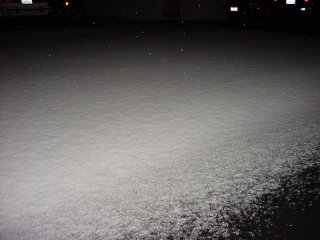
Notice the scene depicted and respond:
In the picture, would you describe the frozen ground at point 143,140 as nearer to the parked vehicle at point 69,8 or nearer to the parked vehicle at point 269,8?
the parked vehicle at point 269,8

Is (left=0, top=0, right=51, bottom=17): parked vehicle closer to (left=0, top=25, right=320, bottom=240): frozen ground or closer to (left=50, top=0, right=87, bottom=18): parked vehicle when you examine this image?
(left=50, top=0, right=87, bottom=18): parked vehicle

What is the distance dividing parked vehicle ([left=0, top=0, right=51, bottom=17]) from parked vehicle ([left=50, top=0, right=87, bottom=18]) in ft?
1.98

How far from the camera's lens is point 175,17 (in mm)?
22750

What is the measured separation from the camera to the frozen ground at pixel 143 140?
2654 mm

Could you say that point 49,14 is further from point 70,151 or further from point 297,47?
point 70,151

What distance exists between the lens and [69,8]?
22000mm

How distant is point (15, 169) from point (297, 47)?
10214 millimetres

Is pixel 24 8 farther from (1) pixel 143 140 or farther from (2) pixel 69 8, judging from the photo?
(1) pixel 143 140

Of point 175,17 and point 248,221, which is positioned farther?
point 175,17

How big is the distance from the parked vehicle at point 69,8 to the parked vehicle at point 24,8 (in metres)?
0.60

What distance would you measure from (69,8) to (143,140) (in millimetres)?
20319

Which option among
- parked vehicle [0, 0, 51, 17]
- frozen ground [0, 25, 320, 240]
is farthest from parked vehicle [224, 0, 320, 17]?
frozen ground [0, 25, 320, 240]

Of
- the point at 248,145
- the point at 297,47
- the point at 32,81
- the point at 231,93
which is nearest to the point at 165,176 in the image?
the point at 248,145

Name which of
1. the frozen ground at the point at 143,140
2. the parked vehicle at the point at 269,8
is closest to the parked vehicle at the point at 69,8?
the parked vehicle at the point at 269,8
